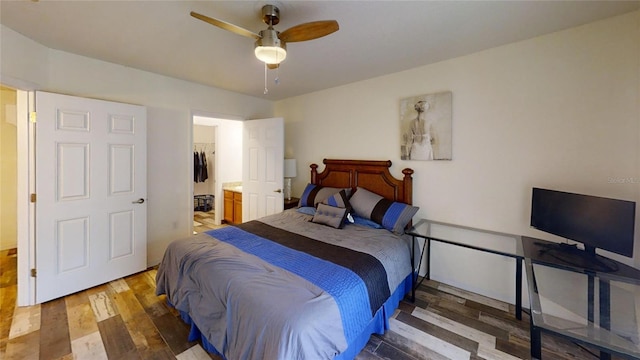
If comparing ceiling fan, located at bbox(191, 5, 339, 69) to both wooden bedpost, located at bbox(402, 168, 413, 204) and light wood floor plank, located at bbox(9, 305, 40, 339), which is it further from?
light wood floor plank, located at bbox(9, 305, 40, 339)

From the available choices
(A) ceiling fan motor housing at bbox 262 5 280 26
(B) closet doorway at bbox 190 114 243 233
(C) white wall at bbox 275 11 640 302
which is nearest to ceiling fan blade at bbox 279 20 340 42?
(A) ceiling fan motor housing at bbox 262 5 280 26

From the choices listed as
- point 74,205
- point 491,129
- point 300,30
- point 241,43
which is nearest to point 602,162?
point 491,129

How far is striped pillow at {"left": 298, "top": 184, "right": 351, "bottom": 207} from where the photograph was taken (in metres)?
3.27

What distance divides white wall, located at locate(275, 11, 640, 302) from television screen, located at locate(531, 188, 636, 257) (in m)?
0.27

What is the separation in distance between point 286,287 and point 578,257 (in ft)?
6.53

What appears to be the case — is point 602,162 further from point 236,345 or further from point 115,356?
point 115,356

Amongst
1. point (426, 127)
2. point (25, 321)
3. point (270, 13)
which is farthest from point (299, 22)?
point (25, 321)

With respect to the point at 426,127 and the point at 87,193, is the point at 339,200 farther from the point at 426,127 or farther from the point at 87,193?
the point at 87,193

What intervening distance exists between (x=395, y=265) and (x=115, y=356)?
7.07ft

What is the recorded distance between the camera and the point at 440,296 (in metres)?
Result: 2.51

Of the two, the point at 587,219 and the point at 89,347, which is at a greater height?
the point at 587,219

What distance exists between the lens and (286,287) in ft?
4.76

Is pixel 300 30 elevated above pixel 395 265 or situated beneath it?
elevated above

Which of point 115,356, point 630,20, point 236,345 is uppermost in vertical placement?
point 630,20
